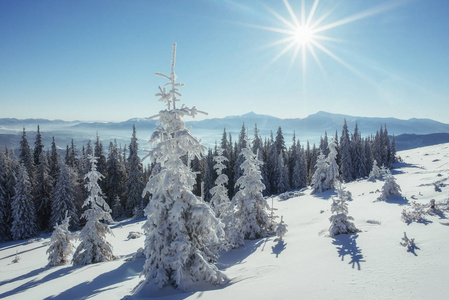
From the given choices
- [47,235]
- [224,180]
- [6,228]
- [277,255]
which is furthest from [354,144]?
[6,228]

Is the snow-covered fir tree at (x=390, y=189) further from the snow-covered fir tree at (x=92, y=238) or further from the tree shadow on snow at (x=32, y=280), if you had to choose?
the tree shadow on snow at (x=32, y=280)

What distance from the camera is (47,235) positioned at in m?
36.2

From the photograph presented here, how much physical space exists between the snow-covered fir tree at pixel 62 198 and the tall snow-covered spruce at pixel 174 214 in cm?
3448

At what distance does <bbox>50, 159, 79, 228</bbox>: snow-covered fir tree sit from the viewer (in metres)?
36.0

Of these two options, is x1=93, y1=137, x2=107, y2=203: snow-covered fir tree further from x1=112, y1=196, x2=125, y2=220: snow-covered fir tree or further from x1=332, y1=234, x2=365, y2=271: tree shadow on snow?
x1=332, y1=234, x2=365, y2=271: tree shadow on snow

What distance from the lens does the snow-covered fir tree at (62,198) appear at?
36.0m

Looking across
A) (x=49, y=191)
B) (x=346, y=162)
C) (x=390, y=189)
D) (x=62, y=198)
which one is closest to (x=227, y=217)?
(x=390, y=189)

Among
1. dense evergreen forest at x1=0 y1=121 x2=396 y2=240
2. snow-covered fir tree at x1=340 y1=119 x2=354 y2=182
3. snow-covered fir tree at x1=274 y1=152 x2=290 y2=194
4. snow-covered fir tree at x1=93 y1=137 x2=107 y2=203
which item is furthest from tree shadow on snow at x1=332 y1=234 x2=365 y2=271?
snow-covered fir tree at x1=340 y1=119 x2=354 y2=182

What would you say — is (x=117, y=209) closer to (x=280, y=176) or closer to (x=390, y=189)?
(x=280, y=176)

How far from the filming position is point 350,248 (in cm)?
1048

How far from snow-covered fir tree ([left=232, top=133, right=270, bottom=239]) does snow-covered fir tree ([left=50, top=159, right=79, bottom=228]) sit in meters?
30.9

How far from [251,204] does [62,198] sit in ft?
107

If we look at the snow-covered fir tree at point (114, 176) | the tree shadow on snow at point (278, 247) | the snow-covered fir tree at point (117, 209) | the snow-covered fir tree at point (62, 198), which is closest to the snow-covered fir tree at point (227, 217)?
the tree shadow on snow at point (278, 247)

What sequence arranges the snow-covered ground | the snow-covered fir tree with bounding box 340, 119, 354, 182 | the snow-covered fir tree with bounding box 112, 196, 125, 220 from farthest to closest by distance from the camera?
the snow-covered fir tree with bounding box 340, 119, 354, 182
the snow-covered fir tree with bounding box 112, 196, 125, 220
the snow-covered ground
